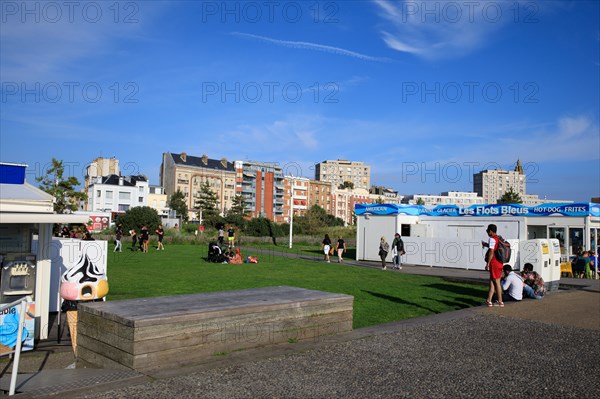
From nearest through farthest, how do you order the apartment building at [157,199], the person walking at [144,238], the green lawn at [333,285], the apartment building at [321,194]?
1. the green lawn at [333,285]
2. the person walking at [144,238]
3. the apartment building at [157,199]
4. the apartment building at [321,194]

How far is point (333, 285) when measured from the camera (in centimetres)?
1744

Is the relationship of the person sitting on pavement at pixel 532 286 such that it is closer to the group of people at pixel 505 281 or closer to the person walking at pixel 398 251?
the group of people at pixel 505 281

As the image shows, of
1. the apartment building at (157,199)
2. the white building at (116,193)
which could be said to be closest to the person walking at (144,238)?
the white building at (116,193)

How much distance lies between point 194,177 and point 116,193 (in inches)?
1156

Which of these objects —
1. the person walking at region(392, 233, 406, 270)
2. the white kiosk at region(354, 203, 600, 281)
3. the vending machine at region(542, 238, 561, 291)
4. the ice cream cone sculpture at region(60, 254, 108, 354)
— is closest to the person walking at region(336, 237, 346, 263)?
the white kiosk at region(354, 203, 600, 281)

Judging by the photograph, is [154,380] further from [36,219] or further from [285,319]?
[36,219]

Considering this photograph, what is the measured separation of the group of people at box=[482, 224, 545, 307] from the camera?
12.3 meters

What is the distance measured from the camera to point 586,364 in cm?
724

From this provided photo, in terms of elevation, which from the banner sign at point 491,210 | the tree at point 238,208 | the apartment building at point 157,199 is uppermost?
the apartment building at point 157,199

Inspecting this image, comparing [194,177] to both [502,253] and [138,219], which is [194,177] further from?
[502,253]

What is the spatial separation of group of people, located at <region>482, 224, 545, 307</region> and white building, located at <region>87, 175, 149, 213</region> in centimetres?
9289

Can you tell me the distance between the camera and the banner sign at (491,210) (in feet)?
83.4

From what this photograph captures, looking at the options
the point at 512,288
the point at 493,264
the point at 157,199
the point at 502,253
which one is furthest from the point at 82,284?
the point at 157,199

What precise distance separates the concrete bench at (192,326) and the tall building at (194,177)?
388 ft
